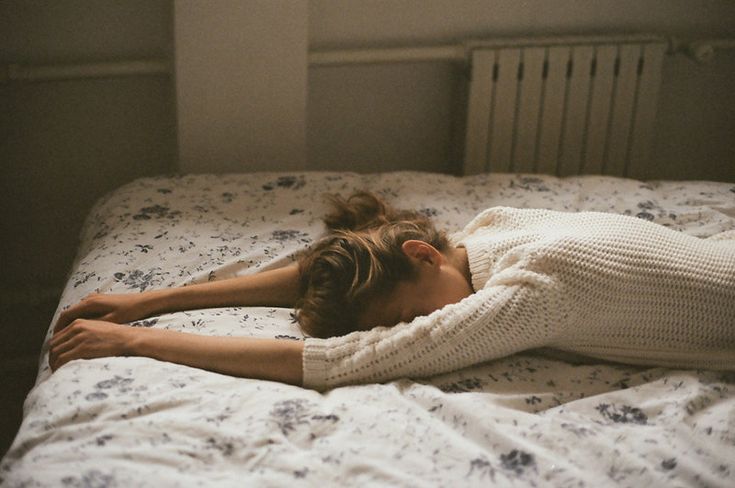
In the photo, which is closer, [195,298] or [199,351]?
[199,351]

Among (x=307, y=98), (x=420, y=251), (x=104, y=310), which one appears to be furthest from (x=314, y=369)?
(x=307, y=98)

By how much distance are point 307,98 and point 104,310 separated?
1064mm

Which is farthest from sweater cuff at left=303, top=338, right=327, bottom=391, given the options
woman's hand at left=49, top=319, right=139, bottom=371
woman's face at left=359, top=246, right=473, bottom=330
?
woman's hand at left=49, top=319, right=139, bottom=371

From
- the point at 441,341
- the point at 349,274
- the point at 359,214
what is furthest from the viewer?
the point at 359,214

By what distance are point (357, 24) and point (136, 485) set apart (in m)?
1.57

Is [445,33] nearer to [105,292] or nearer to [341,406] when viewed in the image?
[105,292]

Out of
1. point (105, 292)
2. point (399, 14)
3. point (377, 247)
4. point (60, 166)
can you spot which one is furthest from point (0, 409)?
point (399, 14)

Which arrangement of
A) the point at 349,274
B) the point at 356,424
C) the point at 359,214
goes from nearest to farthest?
the point at 356,424 < the point at 349,274 < the point at 359,214

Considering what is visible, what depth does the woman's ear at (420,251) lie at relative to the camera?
118cm

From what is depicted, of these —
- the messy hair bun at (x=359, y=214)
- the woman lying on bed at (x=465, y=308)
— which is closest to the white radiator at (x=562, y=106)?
the messy hair bun at (x=359, y=214)

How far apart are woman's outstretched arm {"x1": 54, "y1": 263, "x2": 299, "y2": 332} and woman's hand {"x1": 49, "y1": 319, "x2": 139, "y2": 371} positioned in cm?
6

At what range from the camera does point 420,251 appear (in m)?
1.18

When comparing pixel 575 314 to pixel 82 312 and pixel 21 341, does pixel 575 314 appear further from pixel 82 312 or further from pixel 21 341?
pixel 21 341

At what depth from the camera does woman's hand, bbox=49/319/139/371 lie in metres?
1.08
